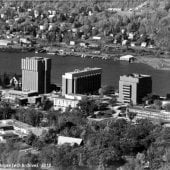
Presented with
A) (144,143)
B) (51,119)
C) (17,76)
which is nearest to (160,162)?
(144,143)

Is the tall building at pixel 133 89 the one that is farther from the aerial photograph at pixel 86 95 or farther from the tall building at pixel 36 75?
the tall building at pixel 36 75

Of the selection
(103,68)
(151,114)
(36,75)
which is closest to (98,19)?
(103,68)

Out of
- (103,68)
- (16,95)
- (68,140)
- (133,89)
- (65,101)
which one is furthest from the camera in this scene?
(103,68)

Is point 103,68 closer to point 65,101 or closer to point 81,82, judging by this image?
point 81,82

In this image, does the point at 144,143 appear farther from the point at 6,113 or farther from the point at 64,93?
the point at 64,93

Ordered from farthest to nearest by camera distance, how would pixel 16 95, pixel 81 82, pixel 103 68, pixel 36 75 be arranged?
pixel 103 68 → pixel 36 75 → pixel 81 82 → pixel 16 95

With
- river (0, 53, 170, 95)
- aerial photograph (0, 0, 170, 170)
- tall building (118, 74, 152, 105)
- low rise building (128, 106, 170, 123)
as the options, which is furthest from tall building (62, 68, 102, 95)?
low rise building (128, 106, 170, 123)
